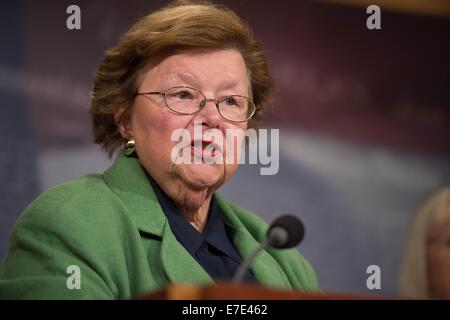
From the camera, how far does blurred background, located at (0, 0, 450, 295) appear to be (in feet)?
9.42

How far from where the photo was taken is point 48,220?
2.30 meters

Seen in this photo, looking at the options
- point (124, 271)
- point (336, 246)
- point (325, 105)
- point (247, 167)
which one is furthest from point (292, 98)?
point (124, 271)

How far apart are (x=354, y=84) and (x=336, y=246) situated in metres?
0.64

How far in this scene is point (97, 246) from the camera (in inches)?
89.2

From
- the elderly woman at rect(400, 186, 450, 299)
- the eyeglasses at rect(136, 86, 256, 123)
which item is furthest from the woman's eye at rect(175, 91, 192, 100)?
the elderly woman at rect(400, 186, 450, 299)

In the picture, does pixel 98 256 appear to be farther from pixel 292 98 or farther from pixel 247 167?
pixel 292 98

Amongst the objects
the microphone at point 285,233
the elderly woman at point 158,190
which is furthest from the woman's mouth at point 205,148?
the microphone at point 285,233

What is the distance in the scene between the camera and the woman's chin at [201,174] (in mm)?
2549

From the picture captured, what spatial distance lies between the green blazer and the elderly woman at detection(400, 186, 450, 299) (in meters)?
1.00

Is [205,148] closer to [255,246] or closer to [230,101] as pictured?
[230,101]

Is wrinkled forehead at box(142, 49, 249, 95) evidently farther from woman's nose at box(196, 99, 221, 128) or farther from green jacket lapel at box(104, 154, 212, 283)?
green jacket lapel at box(104, 154, 212, 283)

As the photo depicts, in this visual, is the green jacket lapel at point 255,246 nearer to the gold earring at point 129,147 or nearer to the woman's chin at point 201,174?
the woman's chin at point 201,174

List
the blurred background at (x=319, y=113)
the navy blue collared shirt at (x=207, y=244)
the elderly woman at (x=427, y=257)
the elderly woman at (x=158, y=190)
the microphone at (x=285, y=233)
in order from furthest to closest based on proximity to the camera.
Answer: the elderly woman at (x=427, y=257) < the blurred background at (x=319, y=113) < the navy blue collared shirt at (x=207, y=244) < the elderly woman at (x=158, y=190) < the microphone at (x=285, y=233)

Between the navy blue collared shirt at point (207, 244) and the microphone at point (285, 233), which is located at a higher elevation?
the microphone at point (285, 233)
